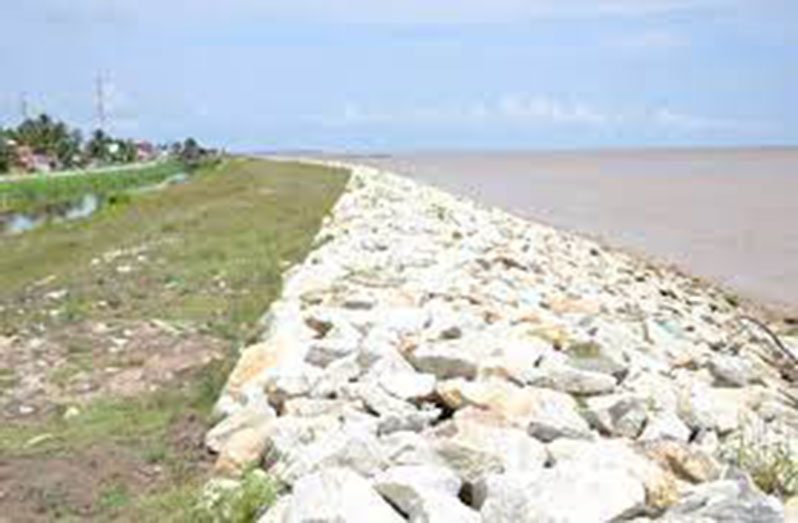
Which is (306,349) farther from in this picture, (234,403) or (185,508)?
(185,508)

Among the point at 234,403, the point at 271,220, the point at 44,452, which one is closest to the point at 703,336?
the point at 234,403

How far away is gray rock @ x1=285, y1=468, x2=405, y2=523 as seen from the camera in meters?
5.99

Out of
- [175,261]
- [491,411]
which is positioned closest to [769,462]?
[491,411]

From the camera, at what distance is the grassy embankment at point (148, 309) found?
7.52m

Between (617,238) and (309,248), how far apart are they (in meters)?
21.5

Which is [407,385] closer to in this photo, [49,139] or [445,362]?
[445,362]

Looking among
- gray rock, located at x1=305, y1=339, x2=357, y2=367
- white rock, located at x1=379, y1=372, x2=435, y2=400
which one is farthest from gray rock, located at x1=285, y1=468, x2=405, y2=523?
gray rock, located at x1=305, y1=339, x2=357, y2=367

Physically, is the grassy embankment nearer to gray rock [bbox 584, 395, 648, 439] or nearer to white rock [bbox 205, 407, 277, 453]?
white rock [bbox 205, 407, 277, 453]

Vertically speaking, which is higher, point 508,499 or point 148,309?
point 508,499

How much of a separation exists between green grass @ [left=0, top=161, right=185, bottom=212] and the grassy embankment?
2937 centimetres

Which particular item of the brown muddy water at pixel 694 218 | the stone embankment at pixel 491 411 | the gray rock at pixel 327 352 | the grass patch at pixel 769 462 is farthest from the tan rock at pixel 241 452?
the brown muddy water at pixel 694 218

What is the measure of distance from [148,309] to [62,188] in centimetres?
5875

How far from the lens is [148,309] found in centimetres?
1404

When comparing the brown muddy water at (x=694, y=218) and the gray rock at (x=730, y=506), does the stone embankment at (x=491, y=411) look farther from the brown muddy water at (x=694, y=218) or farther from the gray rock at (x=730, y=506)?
the brown muddy water at (x=694, y=218)
